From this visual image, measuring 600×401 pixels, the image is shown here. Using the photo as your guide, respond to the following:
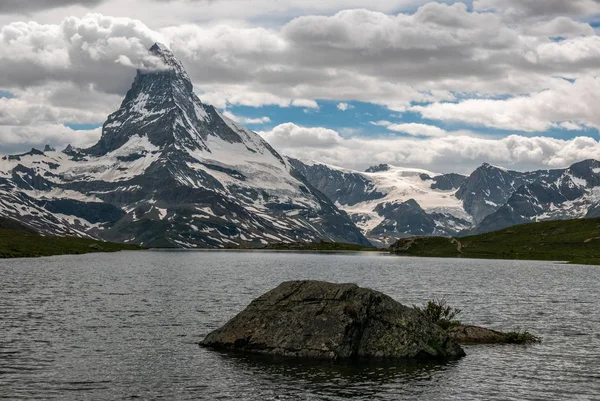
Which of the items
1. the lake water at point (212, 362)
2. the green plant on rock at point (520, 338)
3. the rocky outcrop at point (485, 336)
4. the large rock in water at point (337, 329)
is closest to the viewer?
the lake water at point (212, 362)

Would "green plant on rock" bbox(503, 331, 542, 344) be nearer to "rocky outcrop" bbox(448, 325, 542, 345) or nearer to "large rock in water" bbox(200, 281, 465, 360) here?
"rocky outcrop" bbox(448, 325, 542, 345)

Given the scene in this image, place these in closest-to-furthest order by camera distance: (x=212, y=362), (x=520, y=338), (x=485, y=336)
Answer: (x=212, y=362), (x=520, y=338), (x=485, y=336)

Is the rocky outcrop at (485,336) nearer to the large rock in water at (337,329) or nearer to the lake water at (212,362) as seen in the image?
the lake water at (212,362)

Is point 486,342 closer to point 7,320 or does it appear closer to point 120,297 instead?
point 7,320

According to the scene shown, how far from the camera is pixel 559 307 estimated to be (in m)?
97.3

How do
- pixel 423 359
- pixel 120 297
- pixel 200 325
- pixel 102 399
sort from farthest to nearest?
1. pixel 120 297
2. pixel 200 325
3. pixel 423 359
4. pixel 102 399

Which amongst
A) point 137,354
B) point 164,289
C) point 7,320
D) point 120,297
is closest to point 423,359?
point 137,354

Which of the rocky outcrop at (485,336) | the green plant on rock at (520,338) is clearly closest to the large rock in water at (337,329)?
→ the rocky outcrop at (485,336)

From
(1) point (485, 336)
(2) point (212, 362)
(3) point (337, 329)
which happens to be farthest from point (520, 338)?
(2) point (212, 362)

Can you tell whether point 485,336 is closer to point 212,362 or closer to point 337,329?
point 337,329

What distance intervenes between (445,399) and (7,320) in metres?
51.8

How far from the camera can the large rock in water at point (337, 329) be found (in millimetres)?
56531

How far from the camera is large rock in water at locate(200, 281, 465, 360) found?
56.5 m

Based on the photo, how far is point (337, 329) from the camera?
5662 centimetres
